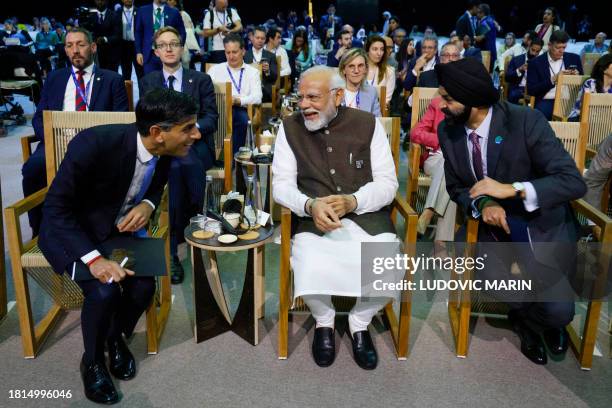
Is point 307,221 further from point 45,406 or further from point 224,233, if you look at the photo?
point 45,406

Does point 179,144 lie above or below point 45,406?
above

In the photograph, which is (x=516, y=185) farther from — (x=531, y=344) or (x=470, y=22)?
(x=470, y=22)

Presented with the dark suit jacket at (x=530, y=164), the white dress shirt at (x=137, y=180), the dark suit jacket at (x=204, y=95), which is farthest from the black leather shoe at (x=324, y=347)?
the dark suit jacket at (x=204, y=95)

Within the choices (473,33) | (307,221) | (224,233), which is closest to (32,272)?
(224,233)

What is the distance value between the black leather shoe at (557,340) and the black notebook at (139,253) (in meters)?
1.70

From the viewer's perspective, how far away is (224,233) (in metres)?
2.54

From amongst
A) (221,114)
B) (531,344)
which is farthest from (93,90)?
(531,344)

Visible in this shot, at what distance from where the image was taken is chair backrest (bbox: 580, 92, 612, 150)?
11.9ft

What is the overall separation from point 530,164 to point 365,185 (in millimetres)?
709

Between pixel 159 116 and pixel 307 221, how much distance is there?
2.74 feet

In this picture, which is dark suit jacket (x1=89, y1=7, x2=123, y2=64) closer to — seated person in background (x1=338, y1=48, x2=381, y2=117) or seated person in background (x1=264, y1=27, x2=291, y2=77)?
seated person in background (x1=264, y1=27, x2=291, y2=77)

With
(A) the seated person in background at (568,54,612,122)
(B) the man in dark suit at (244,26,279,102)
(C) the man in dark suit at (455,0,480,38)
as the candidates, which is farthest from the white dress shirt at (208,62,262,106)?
(C) the man in dark suit at (455,0,480,38)

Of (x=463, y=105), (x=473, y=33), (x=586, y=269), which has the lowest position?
(x=586, y=269)

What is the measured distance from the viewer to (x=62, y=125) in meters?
2.81
